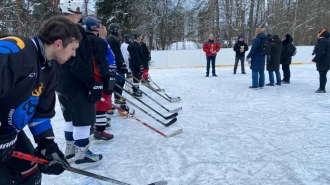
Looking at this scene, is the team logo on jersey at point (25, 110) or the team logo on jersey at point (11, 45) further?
the team logo on jersey at point (25, 110)

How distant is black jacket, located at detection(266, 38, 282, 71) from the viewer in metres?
7.23

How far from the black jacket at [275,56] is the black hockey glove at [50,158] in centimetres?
655

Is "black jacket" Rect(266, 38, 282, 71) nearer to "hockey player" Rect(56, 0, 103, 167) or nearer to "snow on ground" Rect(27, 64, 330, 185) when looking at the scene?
"snow on ground" Rect(27, 64, 330, 185)

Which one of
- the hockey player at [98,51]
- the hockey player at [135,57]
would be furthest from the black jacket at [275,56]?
the hockey player at [98,51]

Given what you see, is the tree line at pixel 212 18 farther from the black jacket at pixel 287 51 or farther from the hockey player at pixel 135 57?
the hockey player at pixel 135 57

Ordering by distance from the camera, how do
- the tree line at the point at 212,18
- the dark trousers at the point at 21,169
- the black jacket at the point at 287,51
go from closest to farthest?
the dark trousers at the point at 21,169
the black jacket at the point at 287,51
the tree line at the point at 212,18

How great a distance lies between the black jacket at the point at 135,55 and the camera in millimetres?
6062

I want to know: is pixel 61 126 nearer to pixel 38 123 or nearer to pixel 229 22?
pixel 38 123

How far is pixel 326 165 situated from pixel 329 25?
81.3 feet

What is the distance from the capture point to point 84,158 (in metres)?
2.78

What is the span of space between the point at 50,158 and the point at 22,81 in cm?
57

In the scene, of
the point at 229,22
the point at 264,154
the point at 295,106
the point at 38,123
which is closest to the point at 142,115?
the point at 264,154

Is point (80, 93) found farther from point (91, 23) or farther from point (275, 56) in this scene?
point (275, 56)

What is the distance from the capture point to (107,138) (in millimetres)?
3500
